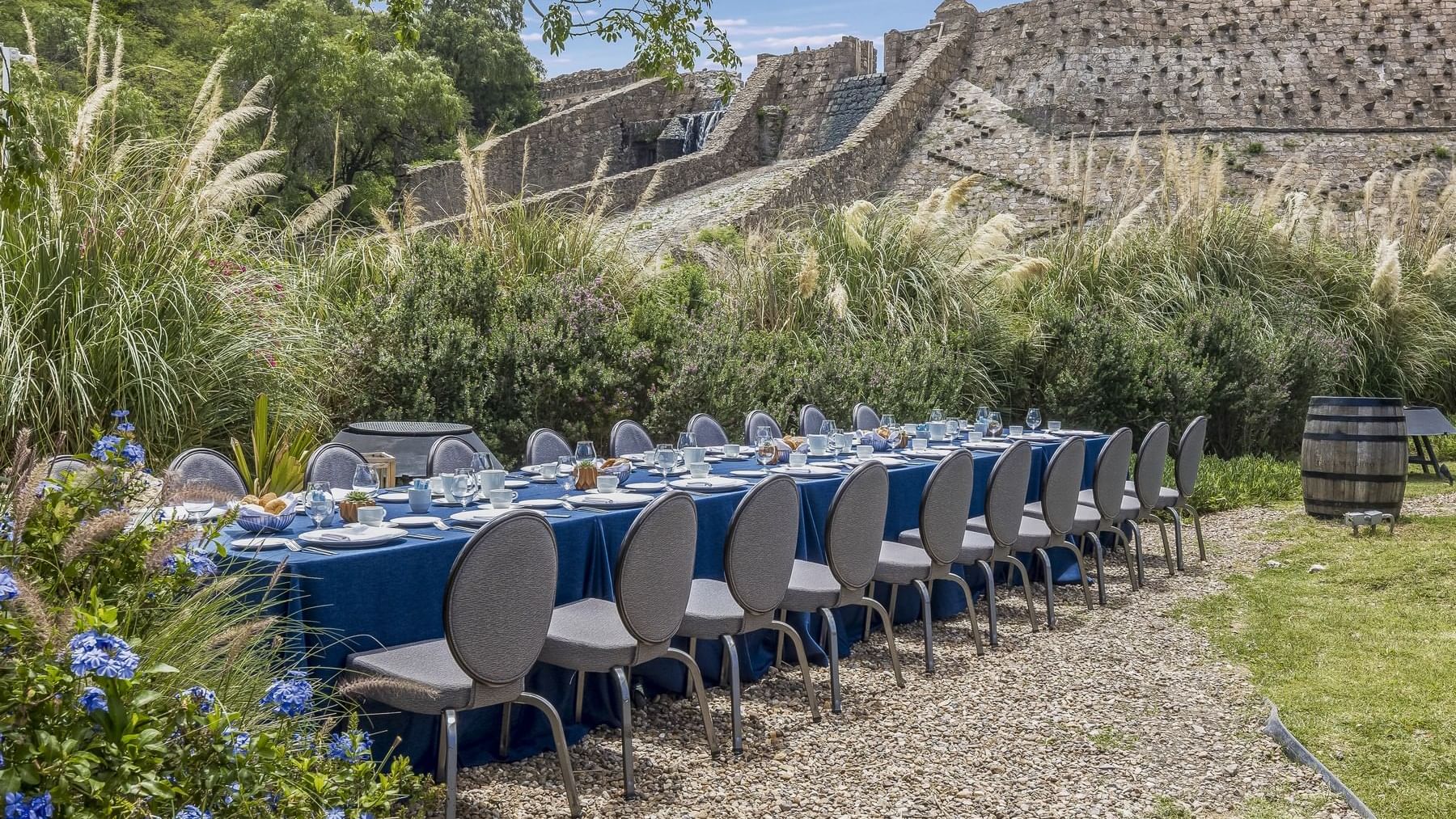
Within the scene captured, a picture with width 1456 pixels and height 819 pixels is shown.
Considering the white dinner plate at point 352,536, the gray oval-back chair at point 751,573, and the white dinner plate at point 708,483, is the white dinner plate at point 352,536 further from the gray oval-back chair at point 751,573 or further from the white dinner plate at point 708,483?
the white dinner plate at point 708,483

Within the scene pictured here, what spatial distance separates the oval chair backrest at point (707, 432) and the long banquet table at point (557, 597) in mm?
1041

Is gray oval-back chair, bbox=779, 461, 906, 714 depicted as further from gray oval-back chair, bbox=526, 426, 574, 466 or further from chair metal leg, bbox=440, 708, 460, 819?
gray oval-back chair, bbox=526, 426, 574, 466

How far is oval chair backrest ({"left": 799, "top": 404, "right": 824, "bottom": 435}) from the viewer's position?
22.2 ft

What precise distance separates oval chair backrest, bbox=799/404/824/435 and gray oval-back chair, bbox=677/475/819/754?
3.03 meters

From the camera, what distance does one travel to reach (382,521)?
11.0ft

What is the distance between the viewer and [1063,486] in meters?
5.13

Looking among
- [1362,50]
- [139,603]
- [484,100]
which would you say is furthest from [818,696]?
[484,100]

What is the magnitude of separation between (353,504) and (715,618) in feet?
3.72

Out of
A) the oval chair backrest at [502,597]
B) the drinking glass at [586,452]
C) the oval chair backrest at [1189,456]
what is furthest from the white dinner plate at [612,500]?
the oval chair backrest at [1189,456]

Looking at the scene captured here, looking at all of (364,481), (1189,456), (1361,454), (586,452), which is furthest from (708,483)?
(1361,454)

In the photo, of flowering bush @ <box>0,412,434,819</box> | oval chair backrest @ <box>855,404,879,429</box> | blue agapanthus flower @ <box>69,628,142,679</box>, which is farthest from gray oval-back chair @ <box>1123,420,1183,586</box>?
blue agapanthus flower @ <box>69,628,142,679</box>

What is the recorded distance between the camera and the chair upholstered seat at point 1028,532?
16.7 ft

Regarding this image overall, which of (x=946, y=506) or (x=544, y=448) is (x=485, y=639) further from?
(x=544, y=448)

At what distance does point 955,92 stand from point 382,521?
20739 millimetres
